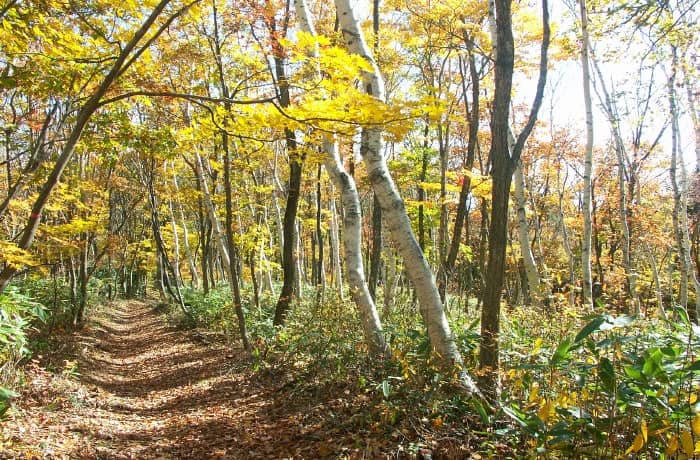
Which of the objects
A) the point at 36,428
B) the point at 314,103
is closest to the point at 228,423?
the point at 36,428

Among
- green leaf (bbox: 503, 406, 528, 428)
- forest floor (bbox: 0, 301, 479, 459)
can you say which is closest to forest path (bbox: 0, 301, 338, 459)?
forest floor (bbox: 0, 301, 479, 459)

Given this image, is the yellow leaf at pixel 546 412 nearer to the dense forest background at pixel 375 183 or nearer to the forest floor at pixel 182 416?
the dense forest background at pixel 375 183

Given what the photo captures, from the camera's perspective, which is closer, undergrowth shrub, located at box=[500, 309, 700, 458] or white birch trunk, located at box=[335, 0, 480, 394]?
undergrowth shrub, located at box=[500, 309, 700, 458]

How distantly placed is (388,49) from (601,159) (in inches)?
524

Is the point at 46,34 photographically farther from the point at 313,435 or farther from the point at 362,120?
the point at 313,435

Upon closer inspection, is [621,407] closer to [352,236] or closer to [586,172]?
[352,236]

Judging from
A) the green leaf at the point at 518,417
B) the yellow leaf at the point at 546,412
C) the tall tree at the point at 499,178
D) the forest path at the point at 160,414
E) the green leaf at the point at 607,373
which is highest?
the tall tree at the point at 499,178

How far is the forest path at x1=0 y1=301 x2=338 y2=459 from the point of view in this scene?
4035 millimetres

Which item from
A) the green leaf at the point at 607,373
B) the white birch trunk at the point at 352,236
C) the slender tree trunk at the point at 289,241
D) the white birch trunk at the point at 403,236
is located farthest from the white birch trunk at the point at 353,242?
the green leaf at the point at 607,373

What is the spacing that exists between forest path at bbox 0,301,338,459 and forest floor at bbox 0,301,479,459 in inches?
0.5

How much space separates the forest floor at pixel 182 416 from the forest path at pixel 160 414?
14mm

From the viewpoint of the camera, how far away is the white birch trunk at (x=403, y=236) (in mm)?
3918

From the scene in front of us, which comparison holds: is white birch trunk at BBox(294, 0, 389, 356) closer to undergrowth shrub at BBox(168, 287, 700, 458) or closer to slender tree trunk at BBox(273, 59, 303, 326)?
undergrowth shrub at BBox(168, 287, 700, 458)

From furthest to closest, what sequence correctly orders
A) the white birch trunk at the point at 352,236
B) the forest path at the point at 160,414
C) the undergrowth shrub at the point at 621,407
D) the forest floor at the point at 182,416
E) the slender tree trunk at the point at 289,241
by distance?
the slender tree trunk at the point at 289,241
the white birch trunk at the point at 352,236
the forest path at the point at 160,414
the forest floor at the point at 182,416
the undergrowth shrub at the point at 621,407
